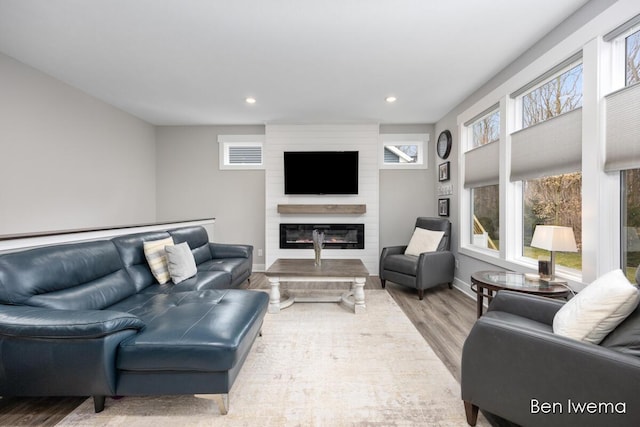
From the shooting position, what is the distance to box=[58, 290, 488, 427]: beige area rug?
154cm

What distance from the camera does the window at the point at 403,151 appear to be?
5.02 metres

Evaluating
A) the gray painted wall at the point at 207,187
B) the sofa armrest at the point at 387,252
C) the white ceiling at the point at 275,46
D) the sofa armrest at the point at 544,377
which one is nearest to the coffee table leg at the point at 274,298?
the sofa armrest at the point at 387,252

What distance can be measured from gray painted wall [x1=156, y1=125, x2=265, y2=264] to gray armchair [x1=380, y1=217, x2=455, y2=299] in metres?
2.37

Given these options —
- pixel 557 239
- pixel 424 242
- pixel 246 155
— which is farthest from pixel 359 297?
pixel 246 155

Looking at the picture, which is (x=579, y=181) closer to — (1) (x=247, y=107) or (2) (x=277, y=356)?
(2) (x=277, y=356)

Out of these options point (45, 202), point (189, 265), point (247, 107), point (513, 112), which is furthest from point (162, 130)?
point (513, 112)

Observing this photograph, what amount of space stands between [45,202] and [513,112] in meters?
5.15

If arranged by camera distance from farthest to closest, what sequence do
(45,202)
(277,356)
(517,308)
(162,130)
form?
(162,130) → (45,202) → (277,356) → (517,308)

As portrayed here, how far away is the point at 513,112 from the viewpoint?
2.97 meters

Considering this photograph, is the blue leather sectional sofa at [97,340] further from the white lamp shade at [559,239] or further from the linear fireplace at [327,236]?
the linear fireplace at [327,236]

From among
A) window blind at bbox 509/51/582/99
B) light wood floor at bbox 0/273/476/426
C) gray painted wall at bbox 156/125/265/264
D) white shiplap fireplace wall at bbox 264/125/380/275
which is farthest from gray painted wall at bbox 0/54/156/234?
window blind at bbox 509/51/582/99

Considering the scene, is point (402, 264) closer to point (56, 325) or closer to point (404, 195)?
point (404, 195)

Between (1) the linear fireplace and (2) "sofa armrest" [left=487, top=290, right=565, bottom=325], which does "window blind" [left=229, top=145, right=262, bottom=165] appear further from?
(2) "sofa armrest" [left=487, top=290, right=565, bottom=325]

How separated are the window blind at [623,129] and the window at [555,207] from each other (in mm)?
422
